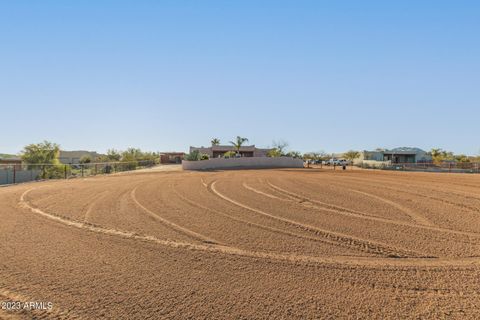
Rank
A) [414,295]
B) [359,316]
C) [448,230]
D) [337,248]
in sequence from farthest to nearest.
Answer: [448,230] < [337,248] < [414,295] < [359,316]

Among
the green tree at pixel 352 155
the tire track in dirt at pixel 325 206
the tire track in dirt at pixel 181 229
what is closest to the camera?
the tire track in dirt at pixel 181 229

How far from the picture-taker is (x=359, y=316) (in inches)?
118

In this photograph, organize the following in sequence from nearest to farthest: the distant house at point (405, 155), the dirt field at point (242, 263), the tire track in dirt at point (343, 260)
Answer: the dirt field at point (242, 263) → the tire track in dirt at point (343, 260) → the distant house at point (405, 155)

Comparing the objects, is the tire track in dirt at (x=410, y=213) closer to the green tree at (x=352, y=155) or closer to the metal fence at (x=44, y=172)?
the metal fence at (x=44, y=172)

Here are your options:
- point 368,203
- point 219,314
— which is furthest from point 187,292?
point 368,203

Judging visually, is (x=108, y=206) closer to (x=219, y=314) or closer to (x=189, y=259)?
(x=189, y=259)

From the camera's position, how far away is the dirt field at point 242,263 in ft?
10.5

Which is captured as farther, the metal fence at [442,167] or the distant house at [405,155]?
the distant house at [405,155]

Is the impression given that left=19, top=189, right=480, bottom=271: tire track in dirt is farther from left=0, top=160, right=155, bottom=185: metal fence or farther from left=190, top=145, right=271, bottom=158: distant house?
left=190, top=145, right=271, bottom=158: distant house

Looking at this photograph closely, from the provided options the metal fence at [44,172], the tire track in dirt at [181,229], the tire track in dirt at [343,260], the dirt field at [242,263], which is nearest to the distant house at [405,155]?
the metal fence at [44,172]

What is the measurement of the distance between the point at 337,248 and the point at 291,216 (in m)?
2.61

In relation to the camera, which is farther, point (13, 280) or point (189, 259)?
point (189, 259)

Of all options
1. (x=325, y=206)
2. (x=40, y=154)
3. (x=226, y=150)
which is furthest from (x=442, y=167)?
(x=40, y=154)

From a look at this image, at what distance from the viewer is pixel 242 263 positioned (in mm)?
4430
